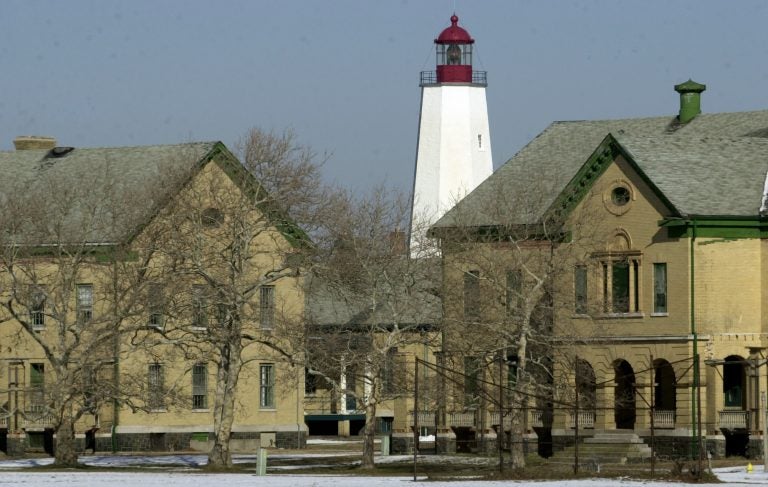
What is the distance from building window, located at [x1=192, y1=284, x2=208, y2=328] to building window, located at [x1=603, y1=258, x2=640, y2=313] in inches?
548

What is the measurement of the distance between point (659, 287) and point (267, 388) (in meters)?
21.4

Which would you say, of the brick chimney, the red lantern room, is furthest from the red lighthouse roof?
the brick chimney

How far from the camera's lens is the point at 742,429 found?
72188 millimetres

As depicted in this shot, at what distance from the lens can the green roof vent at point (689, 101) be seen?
82.8 metres

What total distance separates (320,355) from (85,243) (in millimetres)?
8684

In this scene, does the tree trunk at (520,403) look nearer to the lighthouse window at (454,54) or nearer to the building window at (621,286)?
the building window at (621,286)

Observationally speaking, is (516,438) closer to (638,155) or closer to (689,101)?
(638,155)

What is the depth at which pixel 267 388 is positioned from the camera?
89.4 meters

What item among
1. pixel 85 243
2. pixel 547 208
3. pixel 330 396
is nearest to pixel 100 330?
pixel 85 243

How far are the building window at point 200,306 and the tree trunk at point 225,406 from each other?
1334mm

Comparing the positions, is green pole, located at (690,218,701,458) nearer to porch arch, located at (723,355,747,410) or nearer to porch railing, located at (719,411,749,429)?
porch railing, located at (719,411,749,429)

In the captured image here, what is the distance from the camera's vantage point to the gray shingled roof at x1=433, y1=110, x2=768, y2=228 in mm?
74062

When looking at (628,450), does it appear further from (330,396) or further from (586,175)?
(330,396)

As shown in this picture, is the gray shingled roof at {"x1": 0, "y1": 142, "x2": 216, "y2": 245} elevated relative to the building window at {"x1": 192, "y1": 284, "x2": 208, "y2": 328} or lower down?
elevated
